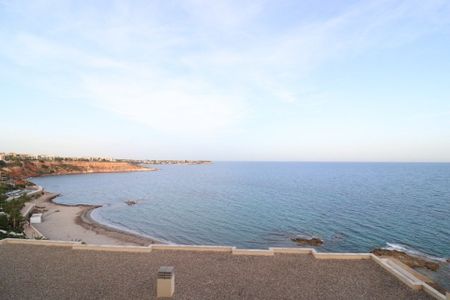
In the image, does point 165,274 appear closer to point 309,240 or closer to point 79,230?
point 309,240

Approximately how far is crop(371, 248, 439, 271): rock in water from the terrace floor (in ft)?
36.0

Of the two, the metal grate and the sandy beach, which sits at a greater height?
the metal grate

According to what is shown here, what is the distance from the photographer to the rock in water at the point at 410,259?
2239 centimetres

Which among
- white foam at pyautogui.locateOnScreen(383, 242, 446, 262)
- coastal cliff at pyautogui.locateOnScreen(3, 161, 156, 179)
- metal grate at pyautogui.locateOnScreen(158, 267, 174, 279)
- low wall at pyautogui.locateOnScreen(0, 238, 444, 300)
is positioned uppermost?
coastal cliff at pyautogui.locateOnScreen(3, 161, 156, 179)

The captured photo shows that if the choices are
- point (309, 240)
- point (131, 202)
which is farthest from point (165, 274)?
point (131, 202)

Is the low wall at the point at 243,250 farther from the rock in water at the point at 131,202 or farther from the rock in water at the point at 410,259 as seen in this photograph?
the rock in water at the point at 131,202

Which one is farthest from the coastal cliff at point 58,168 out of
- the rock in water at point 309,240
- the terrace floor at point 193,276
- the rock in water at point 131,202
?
the terrace floor at point 193,276

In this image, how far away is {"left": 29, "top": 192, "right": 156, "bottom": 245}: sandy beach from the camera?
29.1m

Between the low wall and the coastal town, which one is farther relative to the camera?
the coastal town

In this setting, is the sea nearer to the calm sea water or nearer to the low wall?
the calm sea water

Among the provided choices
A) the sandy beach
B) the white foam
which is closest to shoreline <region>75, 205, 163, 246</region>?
the sandy beach

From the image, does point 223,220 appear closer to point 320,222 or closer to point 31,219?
point 320,222

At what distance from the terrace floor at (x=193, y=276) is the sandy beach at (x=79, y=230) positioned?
1325 centimetres

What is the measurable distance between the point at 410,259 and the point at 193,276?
20.1 meters
